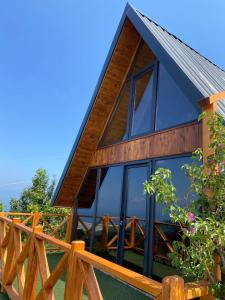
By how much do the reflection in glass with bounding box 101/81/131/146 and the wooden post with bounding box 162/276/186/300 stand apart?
4.81 m

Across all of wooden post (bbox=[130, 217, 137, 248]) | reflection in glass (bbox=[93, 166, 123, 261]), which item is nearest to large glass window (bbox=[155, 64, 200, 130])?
reflection in glass (bbox=[93, 166, 123, 261])

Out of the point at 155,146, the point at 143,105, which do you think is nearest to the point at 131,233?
the point at 155,146

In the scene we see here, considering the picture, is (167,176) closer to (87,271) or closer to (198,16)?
(87,271)

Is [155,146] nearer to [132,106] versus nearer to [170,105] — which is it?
[170,105]

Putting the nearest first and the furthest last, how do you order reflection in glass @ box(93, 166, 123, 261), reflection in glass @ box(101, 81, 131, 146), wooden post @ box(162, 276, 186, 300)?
wooden post @ box(162, 276, 186, 300), reflection in glass @ box(93, 166, 123, 261), reflection in glass @ box(101, 81, 131, 146)

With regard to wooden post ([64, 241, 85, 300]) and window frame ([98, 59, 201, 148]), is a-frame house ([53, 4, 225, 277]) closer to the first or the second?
window frame ([98, 59, 201, 148])

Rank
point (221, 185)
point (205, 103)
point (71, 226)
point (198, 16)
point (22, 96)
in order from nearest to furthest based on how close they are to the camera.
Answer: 1. point (221, 185)
2. point (205, 103)
3. point (71, 226)
4. point (198, 16)
5. point (22, 96)

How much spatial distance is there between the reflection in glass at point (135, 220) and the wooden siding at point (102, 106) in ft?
5.40

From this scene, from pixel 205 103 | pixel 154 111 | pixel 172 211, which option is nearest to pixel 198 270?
pixel 172 211

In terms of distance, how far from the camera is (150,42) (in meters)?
5.09

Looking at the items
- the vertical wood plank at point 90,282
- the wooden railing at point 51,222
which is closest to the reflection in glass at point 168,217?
the vertical wood plank at point 90,282

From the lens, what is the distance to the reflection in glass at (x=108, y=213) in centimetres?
605

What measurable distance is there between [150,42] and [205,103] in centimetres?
235

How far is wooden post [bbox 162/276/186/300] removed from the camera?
159 cm
